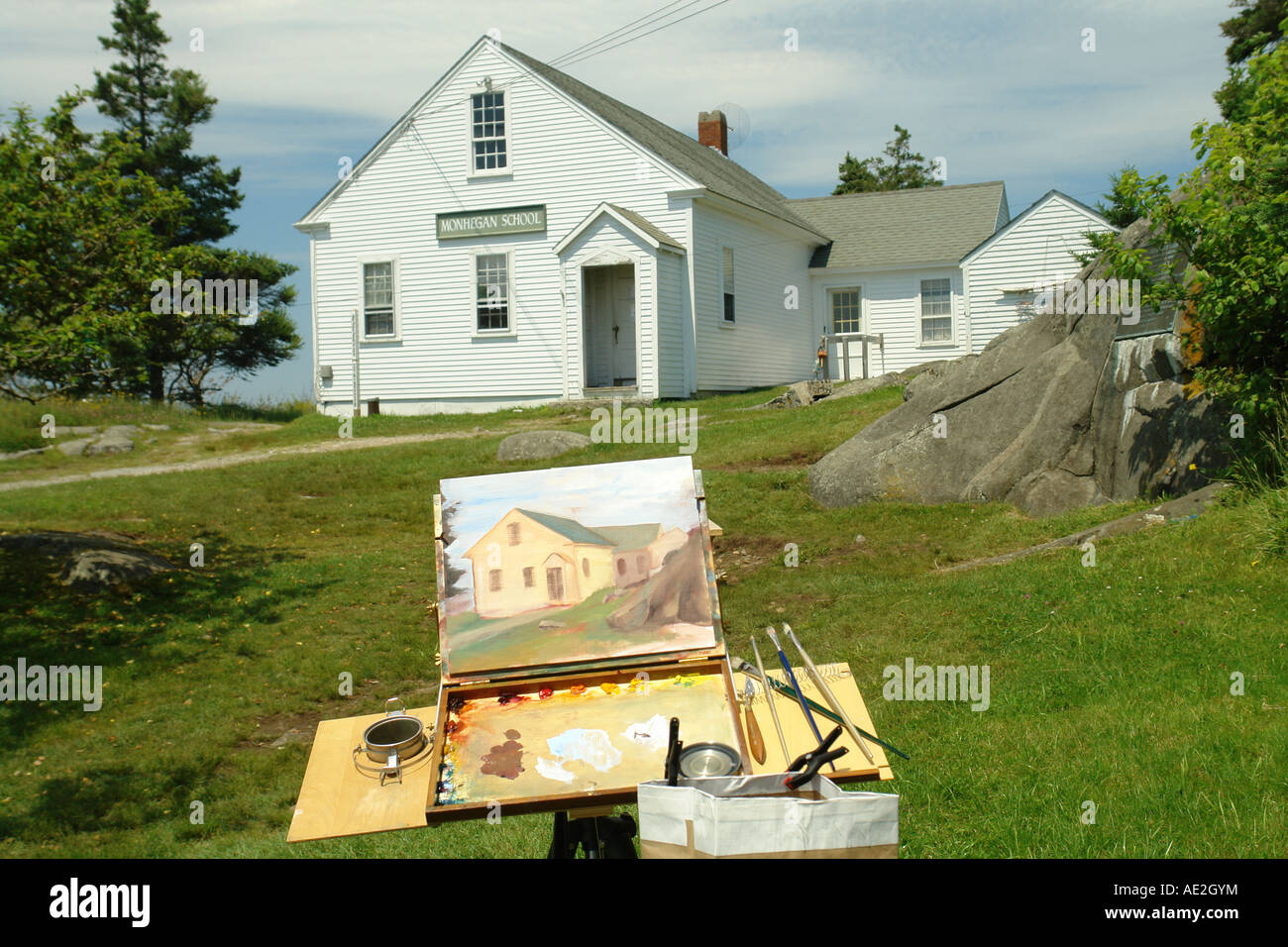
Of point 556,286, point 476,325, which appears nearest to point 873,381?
point 556,286

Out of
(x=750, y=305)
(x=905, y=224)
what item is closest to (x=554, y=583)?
(x=750, y=305)

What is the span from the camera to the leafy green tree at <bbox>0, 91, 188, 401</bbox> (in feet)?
28.7

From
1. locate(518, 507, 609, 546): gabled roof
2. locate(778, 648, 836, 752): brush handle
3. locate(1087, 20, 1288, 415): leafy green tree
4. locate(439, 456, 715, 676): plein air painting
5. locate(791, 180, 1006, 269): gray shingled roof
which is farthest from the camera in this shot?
locate(791, 180, 1006, 269): gray shingled roof

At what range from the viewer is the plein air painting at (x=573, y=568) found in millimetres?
3949

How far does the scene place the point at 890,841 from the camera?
254 cm

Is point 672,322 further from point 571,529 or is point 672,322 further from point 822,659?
point 571,529

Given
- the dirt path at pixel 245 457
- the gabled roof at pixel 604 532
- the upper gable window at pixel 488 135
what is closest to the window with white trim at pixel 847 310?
the upper gable window at pixel 488 135

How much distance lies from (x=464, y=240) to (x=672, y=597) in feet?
72.7

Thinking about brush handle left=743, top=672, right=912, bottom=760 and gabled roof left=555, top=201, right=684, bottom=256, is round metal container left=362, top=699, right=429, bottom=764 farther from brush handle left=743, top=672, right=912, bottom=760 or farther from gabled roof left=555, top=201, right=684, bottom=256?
gabled roof left=555, top=201, right=684, bottom=256

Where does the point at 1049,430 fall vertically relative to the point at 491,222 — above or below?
below

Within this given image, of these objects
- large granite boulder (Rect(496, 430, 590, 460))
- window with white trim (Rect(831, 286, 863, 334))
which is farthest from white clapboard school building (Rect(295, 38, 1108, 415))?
large granite boulder (Rect(496, 430, 590, 460))

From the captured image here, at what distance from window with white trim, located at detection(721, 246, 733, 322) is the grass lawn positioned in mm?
12611

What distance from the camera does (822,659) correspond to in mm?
7621

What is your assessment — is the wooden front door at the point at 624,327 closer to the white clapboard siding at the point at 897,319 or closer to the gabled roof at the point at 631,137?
the gabled roof at the point at 631,137
